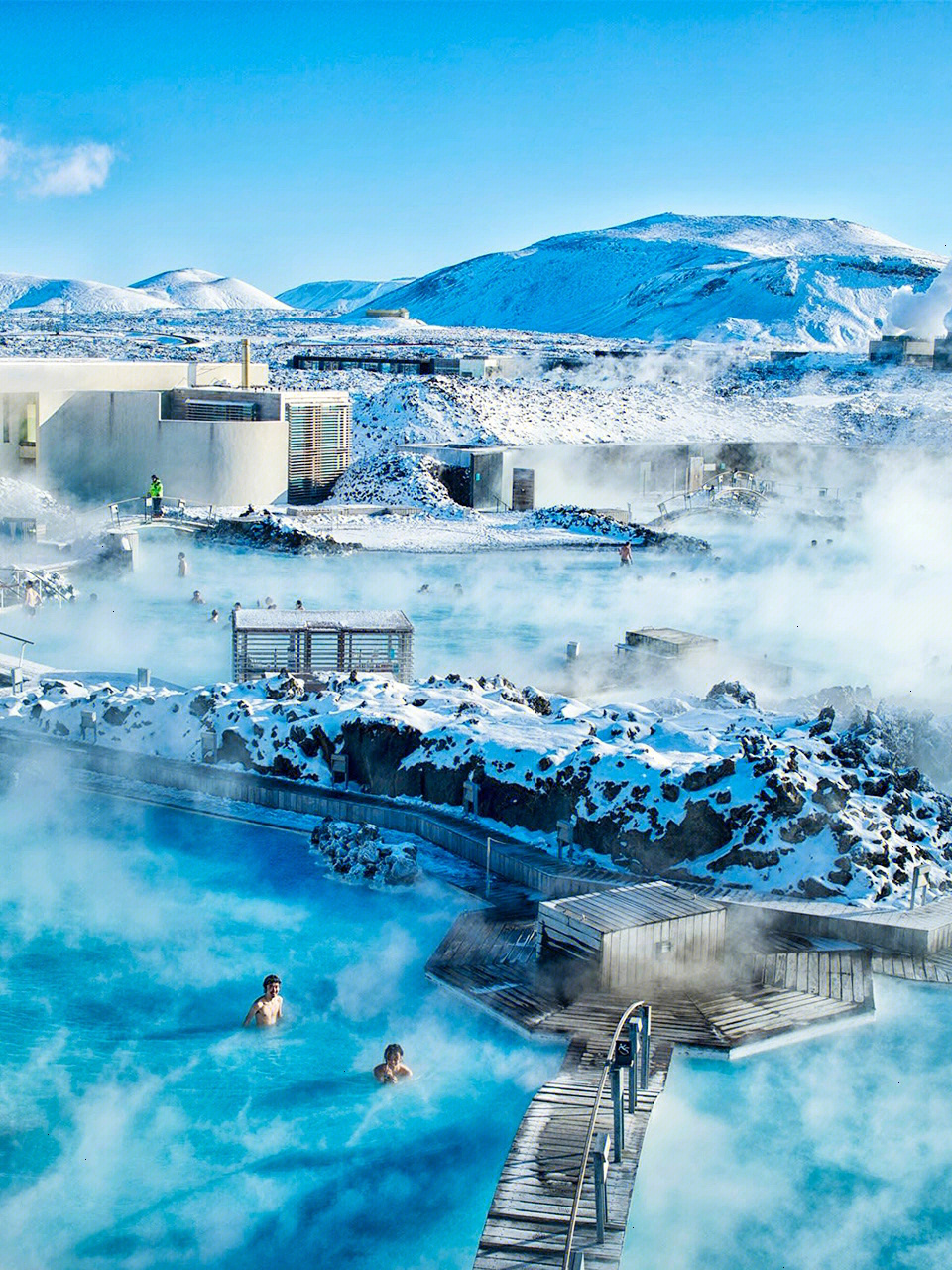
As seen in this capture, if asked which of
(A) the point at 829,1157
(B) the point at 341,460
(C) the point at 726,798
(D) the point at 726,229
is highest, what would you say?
(D) the point at 726,229

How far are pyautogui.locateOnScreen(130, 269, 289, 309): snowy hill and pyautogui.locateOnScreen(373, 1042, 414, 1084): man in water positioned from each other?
113833mm

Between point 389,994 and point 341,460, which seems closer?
point 389,994

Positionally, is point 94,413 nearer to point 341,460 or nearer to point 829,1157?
point 341,460

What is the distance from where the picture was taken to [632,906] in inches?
323

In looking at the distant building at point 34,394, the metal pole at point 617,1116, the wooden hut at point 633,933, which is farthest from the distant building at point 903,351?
the metal pole at point 617,1116

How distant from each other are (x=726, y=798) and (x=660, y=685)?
515cm

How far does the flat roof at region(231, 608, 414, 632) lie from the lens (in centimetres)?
1366

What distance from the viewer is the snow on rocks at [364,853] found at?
378 inches

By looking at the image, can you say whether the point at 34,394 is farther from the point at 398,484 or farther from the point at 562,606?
the point at 562,606

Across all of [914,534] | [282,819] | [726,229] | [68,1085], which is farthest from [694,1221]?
[726,229]

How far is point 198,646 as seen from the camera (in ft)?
53.0

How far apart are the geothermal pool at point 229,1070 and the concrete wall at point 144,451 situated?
17.3 meters

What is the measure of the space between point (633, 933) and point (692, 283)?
8306 centimetres

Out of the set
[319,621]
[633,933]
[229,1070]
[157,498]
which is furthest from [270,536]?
[229,1070]
